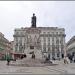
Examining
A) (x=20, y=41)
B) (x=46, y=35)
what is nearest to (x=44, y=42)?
(x=46, y=35)

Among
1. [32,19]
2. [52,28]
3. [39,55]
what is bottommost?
[39,55]

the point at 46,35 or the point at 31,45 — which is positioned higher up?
the point at 46,35

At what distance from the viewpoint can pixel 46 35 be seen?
121750 millimetres

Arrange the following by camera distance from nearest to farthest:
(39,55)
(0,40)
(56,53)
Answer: (39,55) → (0,40) → (56,53)

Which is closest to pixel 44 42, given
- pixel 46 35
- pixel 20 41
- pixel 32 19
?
pixel 46 35

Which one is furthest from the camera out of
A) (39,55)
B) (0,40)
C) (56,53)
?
(56,53)

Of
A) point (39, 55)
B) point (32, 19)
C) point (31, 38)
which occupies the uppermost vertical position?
point (32, 19)

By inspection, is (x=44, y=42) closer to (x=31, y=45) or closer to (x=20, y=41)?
(x=20, y=41)

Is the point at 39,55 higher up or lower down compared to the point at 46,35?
lower down

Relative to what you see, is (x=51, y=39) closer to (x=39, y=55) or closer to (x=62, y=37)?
(x=62, y=37)

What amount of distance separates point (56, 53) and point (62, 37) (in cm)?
891

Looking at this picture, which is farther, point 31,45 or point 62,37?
point 62,37

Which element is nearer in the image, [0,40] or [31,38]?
[31,38]

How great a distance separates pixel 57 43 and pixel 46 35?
700cm
